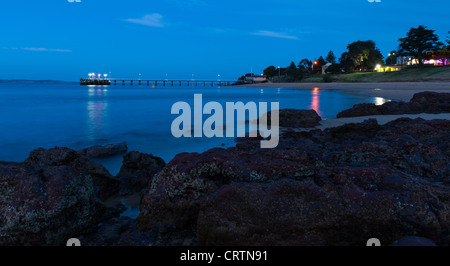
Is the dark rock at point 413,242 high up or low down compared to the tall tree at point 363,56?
down

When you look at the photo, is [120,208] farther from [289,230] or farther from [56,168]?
[289,230]

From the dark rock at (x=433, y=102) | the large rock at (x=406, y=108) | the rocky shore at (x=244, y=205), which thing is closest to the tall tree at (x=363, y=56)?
the dark rock at (x=433, y=102)

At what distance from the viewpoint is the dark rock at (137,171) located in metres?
5.93

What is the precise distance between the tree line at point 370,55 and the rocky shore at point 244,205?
70.8m

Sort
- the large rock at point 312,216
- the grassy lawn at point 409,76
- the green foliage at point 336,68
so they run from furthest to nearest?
the green foliage at point 336,68 → the grassy lawn at point 409,76 → the large rock at point 312,216

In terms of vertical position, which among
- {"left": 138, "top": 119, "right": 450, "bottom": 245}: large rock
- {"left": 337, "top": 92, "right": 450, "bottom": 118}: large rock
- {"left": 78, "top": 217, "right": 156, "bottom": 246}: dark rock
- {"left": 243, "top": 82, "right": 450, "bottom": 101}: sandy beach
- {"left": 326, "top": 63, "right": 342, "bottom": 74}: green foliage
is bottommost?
{"left": 78, "top": 217, "right": 156, "bottom": 246}: dark rock

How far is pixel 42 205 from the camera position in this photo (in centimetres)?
363

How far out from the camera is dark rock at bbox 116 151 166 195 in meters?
5.93

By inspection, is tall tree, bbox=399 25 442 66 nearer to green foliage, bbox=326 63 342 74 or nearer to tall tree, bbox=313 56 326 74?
green foliage, bbox=326 63 342 74

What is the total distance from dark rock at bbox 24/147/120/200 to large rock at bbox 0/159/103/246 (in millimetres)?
1400

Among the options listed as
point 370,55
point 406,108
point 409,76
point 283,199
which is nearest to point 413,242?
point 283,199

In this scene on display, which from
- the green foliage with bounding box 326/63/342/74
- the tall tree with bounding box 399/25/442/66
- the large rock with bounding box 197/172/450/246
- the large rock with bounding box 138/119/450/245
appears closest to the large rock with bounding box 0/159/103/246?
the large rock with bounding box 138/119/450/245

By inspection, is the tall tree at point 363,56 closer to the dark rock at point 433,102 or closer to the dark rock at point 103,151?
the dark rock at point 433,102

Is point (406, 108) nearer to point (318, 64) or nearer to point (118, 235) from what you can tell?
point (118, 235)
